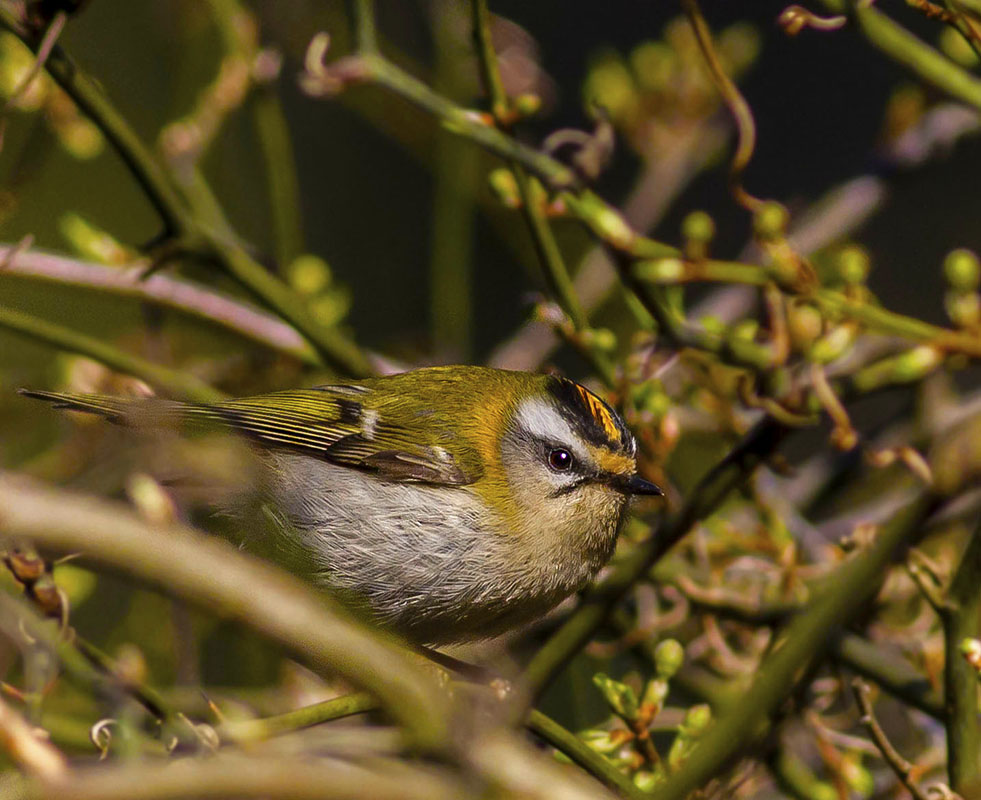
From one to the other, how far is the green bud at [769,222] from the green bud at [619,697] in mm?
581

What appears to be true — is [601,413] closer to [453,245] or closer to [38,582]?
[453,245]

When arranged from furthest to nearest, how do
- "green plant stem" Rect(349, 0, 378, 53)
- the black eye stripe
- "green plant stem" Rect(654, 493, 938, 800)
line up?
the black eye stripe → "green plant stem" Rect(349, 0, 378, 53) → "green plant stem" Rect(654, 493, 938, 800)

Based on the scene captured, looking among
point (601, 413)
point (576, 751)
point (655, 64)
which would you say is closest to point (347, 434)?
point (601, 413)

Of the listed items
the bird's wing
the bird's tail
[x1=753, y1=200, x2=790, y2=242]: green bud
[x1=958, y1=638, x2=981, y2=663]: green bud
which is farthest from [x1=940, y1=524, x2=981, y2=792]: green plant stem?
the bird's tail

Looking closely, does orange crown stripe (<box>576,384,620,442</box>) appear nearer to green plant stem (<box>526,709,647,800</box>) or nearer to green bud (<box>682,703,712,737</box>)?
green bud (<box>682,703,712,737</box>)

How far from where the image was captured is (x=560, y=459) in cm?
200

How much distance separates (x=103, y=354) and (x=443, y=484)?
61 cm

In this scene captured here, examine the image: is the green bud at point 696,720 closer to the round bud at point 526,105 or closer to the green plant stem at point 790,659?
the green plant stem at point 790,659

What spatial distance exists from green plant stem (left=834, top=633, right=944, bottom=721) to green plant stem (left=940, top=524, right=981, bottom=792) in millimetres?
204

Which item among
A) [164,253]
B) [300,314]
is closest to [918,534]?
[300,314]

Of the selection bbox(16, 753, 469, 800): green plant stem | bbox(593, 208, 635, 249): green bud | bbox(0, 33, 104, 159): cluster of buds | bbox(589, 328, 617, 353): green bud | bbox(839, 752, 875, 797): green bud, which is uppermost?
bbox(593, 208, 635, 249): green bud

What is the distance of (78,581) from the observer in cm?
174

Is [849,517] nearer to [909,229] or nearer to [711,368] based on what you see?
[711,368]

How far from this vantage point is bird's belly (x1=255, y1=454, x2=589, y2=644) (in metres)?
1.75
